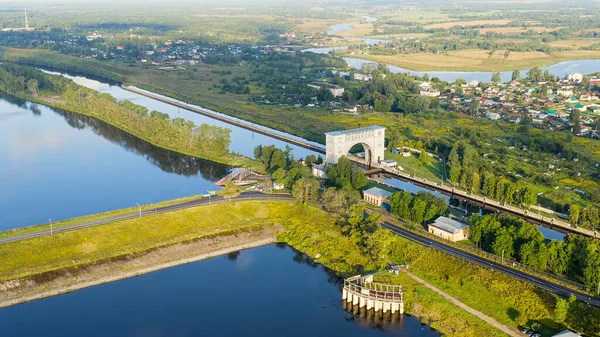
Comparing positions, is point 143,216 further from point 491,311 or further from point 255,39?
point 255,39

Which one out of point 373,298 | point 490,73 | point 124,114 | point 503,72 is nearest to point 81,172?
point 124,114

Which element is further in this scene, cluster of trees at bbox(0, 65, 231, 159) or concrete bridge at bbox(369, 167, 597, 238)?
cluster of trees at bbox(0, 65, 231, 159)

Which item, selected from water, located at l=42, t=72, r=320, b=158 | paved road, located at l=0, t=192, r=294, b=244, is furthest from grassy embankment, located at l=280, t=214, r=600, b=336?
water, located at l=42, t=72, r=320, b=158

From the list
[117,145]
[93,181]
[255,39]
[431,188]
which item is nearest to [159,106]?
[117,145]

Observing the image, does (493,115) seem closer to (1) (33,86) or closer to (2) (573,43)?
(1) (33,86)

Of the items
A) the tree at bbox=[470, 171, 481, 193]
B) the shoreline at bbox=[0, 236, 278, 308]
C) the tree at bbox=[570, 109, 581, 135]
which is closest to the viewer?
the shoreline at bbox=[0, 236, 278, 308]

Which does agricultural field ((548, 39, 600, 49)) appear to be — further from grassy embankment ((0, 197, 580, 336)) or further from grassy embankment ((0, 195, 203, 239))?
grassy embankment ((0, 195, 203, 239))
